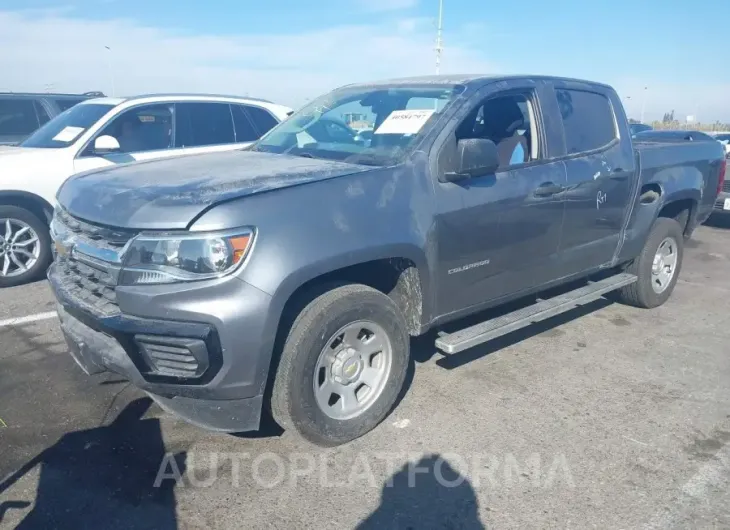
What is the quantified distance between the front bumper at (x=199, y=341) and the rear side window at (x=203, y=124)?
437cm

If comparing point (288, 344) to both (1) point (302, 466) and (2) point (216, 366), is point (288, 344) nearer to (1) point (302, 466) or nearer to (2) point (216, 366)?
(2) point (216, 366)

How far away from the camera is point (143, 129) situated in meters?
6.70

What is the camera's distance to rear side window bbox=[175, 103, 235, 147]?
271 inches

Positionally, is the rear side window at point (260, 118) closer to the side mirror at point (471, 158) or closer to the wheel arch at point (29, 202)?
the wheel arch at point (29, 202)

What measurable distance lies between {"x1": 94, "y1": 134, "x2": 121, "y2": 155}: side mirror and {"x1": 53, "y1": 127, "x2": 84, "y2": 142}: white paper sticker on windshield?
32 centimetres

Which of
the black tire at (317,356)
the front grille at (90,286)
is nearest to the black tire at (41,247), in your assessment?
the front grille at (90,286)

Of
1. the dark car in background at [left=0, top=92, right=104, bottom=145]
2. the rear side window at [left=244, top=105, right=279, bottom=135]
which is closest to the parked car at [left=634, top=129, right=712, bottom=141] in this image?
the rear side window at [left=244, top=105, right=279, bottom=135]

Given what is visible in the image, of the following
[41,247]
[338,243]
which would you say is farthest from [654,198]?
[41,247]

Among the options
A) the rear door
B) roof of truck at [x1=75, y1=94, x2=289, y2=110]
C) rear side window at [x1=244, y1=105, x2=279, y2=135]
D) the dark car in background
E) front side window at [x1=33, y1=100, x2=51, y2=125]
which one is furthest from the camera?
front side window at [x1=33, y1=100, x2=51, y2=125]

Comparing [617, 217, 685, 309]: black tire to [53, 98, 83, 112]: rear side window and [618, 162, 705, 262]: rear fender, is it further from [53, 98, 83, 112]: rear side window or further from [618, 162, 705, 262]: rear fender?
[53, 98, 83, 112]: rear side window

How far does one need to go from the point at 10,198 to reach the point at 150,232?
4.15 meters

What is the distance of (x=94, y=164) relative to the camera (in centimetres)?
632

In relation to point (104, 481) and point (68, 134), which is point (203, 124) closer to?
point (68, 134)

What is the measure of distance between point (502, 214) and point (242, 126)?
178 inches
